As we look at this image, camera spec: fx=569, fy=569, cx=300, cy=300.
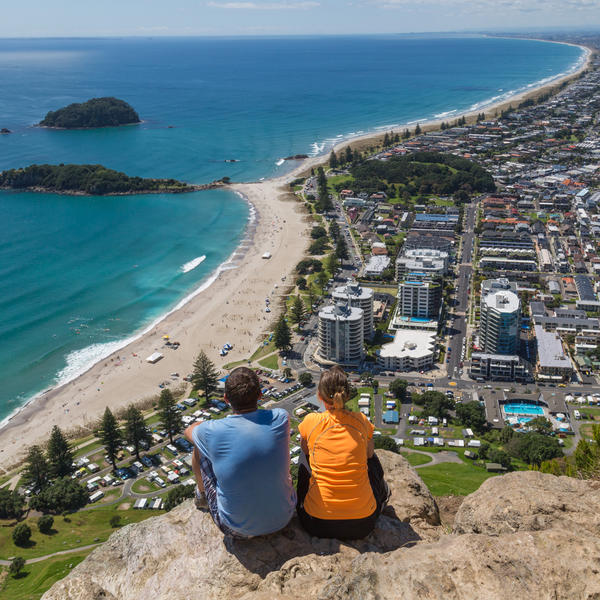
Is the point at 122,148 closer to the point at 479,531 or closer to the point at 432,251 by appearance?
the point at 432,251

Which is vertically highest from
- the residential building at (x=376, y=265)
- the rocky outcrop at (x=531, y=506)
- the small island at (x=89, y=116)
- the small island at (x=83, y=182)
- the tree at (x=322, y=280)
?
the rocky outcrop at (x=531, y=506)

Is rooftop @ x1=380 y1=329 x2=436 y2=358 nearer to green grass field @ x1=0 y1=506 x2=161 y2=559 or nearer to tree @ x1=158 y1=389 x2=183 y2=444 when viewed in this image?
tree @ x1=158 y1=389 x2=183 y2=444

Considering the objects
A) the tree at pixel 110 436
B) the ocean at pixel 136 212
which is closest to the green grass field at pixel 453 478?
the tree at pixel 110 436

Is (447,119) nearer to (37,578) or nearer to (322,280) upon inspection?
(322,280)

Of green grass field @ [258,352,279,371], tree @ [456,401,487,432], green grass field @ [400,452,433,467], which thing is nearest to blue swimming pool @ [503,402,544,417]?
tree @ [456,401,487,432]

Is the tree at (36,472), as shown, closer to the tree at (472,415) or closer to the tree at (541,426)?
the tree at (472,415)

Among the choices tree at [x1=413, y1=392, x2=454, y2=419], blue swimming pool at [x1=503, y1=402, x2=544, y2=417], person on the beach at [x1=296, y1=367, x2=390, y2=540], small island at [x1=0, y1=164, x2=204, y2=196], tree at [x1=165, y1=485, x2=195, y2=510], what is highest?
Answer: person on the beach at [x1=296, y1=367, x2=390, y2=540]
